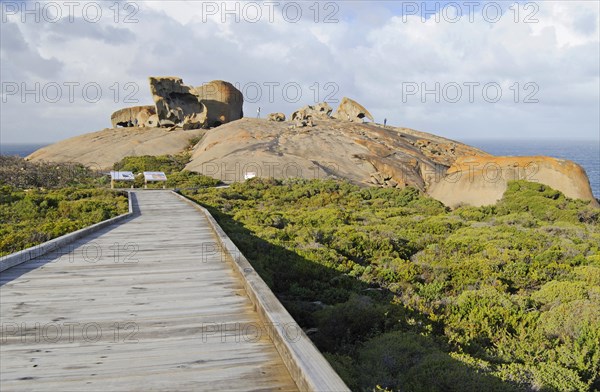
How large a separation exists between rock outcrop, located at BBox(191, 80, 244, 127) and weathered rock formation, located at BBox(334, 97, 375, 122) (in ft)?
52.2

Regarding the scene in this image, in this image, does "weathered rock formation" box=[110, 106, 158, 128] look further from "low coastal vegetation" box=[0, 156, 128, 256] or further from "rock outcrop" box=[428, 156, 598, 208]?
"rock outcrop" box=[428, 156, 598, 208]

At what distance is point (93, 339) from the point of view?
4031 millimetres

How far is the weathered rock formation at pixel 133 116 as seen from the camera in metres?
70.7

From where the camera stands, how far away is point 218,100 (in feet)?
224

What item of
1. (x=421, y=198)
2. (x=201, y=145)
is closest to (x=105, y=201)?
(x=421, y=198)

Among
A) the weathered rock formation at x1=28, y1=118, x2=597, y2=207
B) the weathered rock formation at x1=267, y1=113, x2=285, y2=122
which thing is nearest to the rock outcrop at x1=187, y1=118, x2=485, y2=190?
the weathered rock formation at x1=28, y1=118, x2=597, y2=207

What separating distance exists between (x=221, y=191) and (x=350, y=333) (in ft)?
70.6

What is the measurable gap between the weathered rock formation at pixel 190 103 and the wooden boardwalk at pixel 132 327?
60098mm

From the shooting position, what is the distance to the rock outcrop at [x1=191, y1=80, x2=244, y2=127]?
2630 inches

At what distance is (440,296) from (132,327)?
573 centimetres

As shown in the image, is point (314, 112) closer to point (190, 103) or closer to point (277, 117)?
point (277, 117)

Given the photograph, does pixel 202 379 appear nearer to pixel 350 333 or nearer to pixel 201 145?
pixel 350 333

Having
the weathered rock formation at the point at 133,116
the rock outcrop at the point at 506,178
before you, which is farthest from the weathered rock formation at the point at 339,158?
the weathered rock formation at the point at 133,116

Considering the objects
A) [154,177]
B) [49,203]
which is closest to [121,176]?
[154,177]
